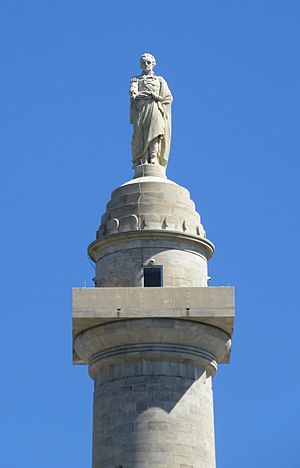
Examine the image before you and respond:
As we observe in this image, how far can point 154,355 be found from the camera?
49438 mm

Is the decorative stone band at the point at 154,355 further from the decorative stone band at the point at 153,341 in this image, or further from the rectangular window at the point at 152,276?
the rectangular window at the point at 152,276

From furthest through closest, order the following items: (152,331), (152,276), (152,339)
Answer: (152,276) < (152,339) < (152,331)

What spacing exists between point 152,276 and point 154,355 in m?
2.97

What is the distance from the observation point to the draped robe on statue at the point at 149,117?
54188mm

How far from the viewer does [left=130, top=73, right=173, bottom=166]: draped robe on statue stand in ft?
178

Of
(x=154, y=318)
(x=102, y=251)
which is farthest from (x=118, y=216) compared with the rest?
(x=154, y=318)

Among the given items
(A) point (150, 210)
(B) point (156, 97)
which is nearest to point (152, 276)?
(A) point (150, 210)

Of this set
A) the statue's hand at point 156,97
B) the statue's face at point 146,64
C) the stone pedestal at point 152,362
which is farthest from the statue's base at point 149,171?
the stone pedestal at point 152,362

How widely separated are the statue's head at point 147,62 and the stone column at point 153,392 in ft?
36.3

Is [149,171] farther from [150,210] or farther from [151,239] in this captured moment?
[151,239]

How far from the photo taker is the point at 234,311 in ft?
162

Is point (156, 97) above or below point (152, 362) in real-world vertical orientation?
above

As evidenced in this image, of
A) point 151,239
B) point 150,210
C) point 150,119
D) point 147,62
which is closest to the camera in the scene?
point 151,239

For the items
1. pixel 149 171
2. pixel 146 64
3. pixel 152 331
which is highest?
pixel 146 64
